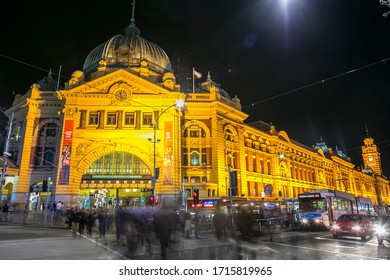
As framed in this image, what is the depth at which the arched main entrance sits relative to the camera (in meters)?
38.9

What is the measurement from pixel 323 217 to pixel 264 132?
3303cm

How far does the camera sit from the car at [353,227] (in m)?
19.2

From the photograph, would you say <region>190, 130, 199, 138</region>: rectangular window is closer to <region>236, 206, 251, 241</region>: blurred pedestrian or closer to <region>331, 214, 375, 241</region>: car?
<region>331, 214, 375, 241</region>: car

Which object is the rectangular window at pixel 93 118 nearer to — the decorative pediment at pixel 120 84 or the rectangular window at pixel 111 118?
the rectangular window at pixel 111 118

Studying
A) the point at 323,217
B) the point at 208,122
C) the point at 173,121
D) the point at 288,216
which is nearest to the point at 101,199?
the point at 173,121

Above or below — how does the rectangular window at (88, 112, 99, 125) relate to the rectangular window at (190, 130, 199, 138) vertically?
above

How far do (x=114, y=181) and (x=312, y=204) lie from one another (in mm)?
24929

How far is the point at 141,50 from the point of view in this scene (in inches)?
1993

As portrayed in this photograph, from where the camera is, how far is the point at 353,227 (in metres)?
19.5

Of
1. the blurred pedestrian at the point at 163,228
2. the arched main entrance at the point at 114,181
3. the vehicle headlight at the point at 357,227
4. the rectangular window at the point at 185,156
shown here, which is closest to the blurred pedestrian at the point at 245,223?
the blurred pedestrian at the point at 163,228

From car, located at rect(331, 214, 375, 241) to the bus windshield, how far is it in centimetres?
583

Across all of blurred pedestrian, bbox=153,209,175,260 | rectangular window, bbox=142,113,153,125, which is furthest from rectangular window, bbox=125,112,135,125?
blurred pedestrian, bbox=153,209,175,260

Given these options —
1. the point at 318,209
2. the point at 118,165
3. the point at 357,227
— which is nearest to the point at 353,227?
the point at 357,227

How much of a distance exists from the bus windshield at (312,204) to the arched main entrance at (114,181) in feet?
66.1
